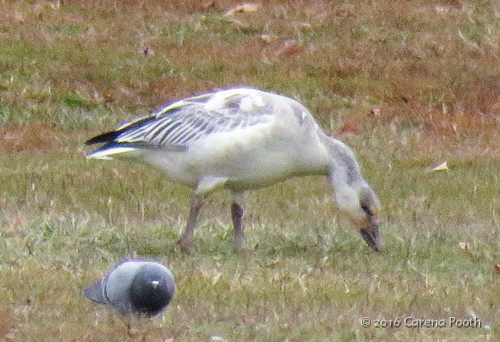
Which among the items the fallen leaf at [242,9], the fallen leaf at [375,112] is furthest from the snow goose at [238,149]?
the fallen leaf at [242,9]

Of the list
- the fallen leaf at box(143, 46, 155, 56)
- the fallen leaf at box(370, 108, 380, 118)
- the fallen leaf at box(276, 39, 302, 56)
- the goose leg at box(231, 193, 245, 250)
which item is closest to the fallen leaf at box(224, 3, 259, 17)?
the fallen leaf at box(276, 39, 302, 56)

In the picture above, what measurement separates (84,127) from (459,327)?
6515 millimetres

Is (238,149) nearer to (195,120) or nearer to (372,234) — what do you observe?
(195,120)

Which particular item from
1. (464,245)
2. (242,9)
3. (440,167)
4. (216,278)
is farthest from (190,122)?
(242,9)

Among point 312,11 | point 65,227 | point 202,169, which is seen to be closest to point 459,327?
point 202,169

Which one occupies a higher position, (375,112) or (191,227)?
(191,227)

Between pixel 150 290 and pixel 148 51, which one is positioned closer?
pixel 150 290

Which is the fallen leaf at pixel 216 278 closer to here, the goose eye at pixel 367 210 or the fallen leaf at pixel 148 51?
the goose eye at pixel 367 210

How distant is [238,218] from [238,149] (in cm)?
52

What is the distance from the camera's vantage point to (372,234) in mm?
8328

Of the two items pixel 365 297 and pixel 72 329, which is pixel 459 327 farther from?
pixel 72 329

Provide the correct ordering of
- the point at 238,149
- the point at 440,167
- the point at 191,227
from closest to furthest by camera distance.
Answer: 1. the point at 238,149
2. the point at 191,227
3. the point at 440,167

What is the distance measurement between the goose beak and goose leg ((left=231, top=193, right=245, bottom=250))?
737 mm

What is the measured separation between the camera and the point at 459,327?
633 centimetres
